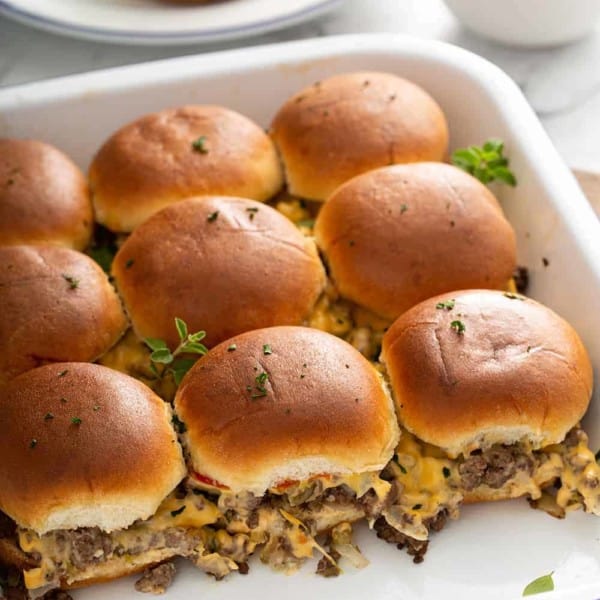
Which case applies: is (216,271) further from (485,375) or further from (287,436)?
(485,375)

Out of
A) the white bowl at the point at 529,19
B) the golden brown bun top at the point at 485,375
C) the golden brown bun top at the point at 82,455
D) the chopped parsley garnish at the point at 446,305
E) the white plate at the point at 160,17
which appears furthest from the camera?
the white bowl at the point at 529,19


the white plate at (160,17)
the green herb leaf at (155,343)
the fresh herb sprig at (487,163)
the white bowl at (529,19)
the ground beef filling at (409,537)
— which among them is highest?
the white bowl at (529,19)

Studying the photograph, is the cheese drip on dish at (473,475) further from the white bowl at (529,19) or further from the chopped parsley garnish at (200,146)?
the white bowl at (529,19)

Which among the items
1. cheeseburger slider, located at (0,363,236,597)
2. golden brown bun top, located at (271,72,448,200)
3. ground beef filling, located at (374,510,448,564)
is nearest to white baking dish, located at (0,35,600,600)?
ground beef filling, located at (374,510,448,564)

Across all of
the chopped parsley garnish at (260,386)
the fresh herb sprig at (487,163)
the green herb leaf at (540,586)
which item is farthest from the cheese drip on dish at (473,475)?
the fresh herb sprig at (487,163)

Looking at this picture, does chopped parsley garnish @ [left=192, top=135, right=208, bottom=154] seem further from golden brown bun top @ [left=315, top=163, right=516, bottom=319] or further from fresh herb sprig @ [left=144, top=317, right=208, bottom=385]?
fresh herb sprig @ [left=144, top=317, right=208, bottom=385]

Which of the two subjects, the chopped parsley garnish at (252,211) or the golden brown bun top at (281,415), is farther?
the chopped parsley garnish at (252,211)

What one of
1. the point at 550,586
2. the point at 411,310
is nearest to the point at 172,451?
the point at 411,310
